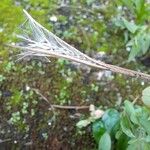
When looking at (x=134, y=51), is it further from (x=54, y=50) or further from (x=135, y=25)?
(x=54, y=50)

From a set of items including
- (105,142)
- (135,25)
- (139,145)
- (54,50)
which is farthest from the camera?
(135,25)

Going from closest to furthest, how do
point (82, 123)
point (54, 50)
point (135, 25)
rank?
1. point (54, 50)
2. point (82, 123)
3. point (135, 25)

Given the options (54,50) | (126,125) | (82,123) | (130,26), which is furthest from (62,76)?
(54,50)

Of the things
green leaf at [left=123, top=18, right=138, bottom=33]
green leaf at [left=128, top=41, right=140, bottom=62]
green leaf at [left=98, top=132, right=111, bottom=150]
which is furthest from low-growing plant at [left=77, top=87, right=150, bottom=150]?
green leaf at [left=123, top=18, right=138, bottom=33]

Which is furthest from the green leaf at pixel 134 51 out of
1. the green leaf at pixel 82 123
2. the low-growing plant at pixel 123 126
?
the green leaf at pixel 82 123

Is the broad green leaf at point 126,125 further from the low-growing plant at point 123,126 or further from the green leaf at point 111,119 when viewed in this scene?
the green leaf at point 111,119

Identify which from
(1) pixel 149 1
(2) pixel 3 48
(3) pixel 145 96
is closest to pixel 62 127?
(2) pixel 3 48

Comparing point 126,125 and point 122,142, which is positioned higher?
point 126,125
